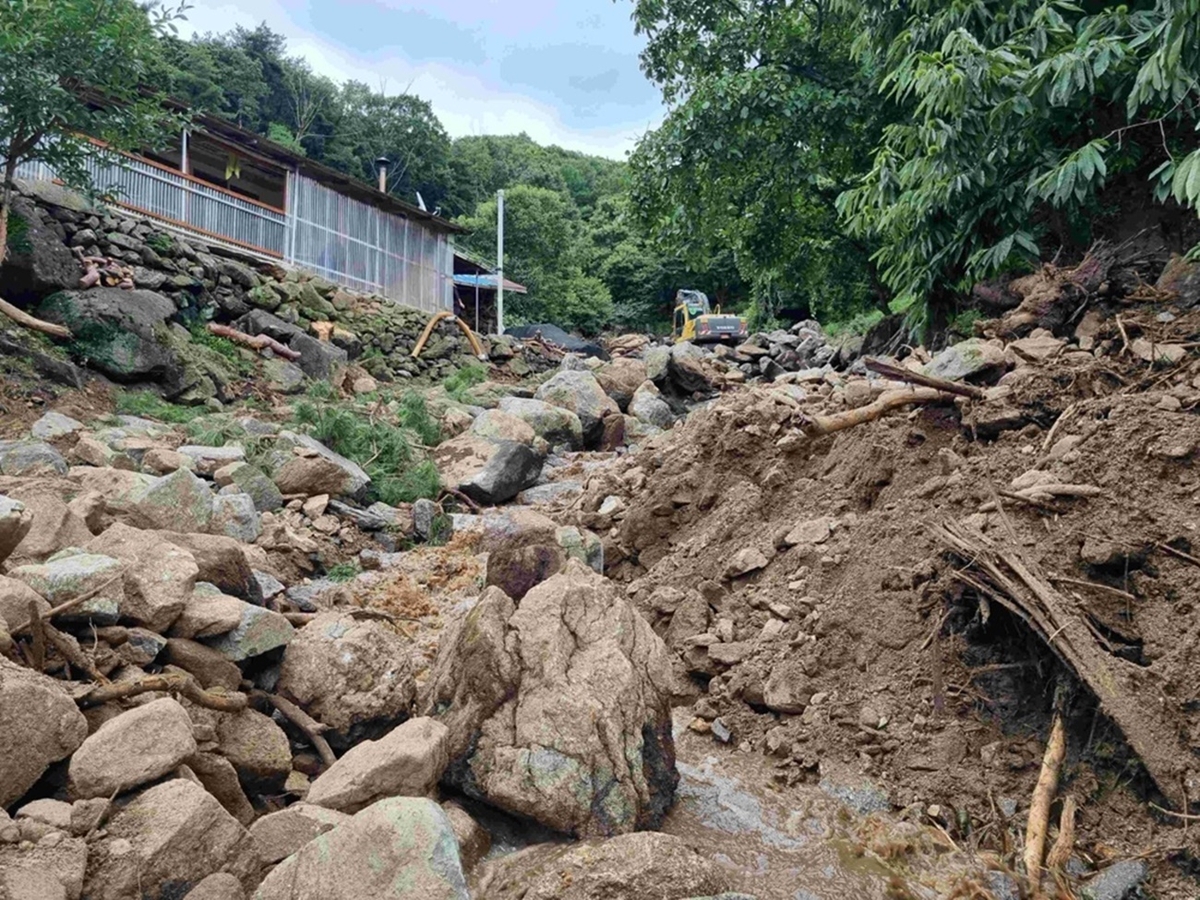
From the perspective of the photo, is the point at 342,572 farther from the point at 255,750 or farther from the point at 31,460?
the point at 255,750

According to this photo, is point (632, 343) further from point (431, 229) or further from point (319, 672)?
point (319, 672)

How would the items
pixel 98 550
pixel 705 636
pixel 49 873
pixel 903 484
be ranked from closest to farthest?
pixel 49 873 < pixel 98 550 < pixel 705 636 < pixel 903 484

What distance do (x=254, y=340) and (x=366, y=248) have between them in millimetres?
6377

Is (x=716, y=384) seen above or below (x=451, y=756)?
above

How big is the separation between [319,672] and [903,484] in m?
3.62

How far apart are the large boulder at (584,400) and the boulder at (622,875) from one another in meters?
9.59

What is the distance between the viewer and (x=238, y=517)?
634 centimetres

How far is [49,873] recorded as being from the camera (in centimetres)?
227

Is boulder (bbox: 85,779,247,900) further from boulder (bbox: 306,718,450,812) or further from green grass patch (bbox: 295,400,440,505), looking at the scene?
green grass patch (bbox: 295,400,440,505)

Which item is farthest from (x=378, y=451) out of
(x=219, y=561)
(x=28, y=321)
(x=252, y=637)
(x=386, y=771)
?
(x=386, y=771)

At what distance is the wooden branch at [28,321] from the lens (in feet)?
32.0

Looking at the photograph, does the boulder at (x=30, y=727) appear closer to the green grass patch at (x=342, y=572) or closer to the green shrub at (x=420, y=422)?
the green grass patch at (x=342, y=572)

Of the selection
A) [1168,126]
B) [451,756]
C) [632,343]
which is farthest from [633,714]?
[632,343]

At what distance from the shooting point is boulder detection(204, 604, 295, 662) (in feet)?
12.4
